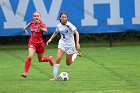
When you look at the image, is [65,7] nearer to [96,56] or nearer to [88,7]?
[88,7]

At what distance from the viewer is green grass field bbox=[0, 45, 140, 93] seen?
11445 millimetres

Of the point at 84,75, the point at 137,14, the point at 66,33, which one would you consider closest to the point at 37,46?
the point at 66,33

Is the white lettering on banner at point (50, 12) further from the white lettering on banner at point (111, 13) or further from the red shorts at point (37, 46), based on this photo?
the red shorts at point (37, 46)

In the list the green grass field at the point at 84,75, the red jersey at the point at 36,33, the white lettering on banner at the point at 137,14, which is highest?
the red jersey at the point at 36,33

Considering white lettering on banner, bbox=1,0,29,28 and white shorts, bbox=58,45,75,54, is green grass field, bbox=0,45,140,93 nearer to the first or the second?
white shorts, bbox=58,45,75,54

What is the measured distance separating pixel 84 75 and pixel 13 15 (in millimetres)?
11023

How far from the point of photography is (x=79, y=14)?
24922 millimetres

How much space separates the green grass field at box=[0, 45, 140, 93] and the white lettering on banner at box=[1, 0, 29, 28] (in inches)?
142

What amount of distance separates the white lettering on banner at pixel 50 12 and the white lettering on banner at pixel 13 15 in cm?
70

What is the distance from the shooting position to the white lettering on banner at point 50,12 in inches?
973

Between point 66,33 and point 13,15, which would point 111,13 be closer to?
point 13,15

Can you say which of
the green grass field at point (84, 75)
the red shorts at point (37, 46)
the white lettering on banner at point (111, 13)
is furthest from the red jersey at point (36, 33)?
the white lettering on banner at point (111, 13)

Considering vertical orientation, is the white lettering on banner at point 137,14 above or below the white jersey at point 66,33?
below

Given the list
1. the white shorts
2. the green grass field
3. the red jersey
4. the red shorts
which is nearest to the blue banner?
the green grass field
